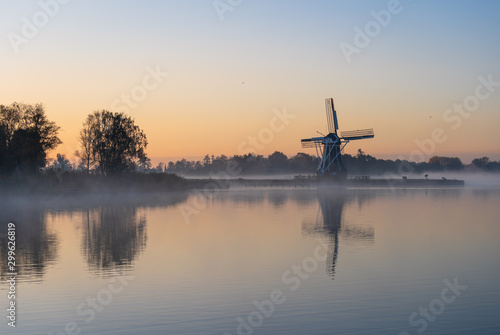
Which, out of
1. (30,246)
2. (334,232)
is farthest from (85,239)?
(334,232)

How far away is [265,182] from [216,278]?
107 m

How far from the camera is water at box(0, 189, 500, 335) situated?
45.7 feet

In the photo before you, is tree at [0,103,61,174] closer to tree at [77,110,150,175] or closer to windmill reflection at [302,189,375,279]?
tree at [77,110,150,175]

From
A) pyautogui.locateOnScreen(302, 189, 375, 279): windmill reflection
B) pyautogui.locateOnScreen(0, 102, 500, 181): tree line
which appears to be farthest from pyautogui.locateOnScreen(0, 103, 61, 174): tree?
pyautogui.locateOnScreen(302, 189, 375, 279): windmill reflection

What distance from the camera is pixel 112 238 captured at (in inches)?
1202

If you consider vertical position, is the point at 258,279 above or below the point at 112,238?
below

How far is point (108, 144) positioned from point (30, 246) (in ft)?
227

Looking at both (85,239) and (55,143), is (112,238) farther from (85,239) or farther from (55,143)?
(55,143)

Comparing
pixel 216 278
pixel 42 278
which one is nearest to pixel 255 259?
pixel 216 278

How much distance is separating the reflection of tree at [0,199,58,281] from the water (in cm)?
9

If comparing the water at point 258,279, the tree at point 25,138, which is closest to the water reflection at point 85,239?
the water at point 258,279

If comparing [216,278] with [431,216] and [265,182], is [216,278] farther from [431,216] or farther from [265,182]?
[265,182]

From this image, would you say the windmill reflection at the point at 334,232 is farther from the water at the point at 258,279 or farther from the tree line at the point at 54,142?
the tree line at the point at 54,142

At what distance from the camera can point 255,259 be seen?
23516 millimetres
